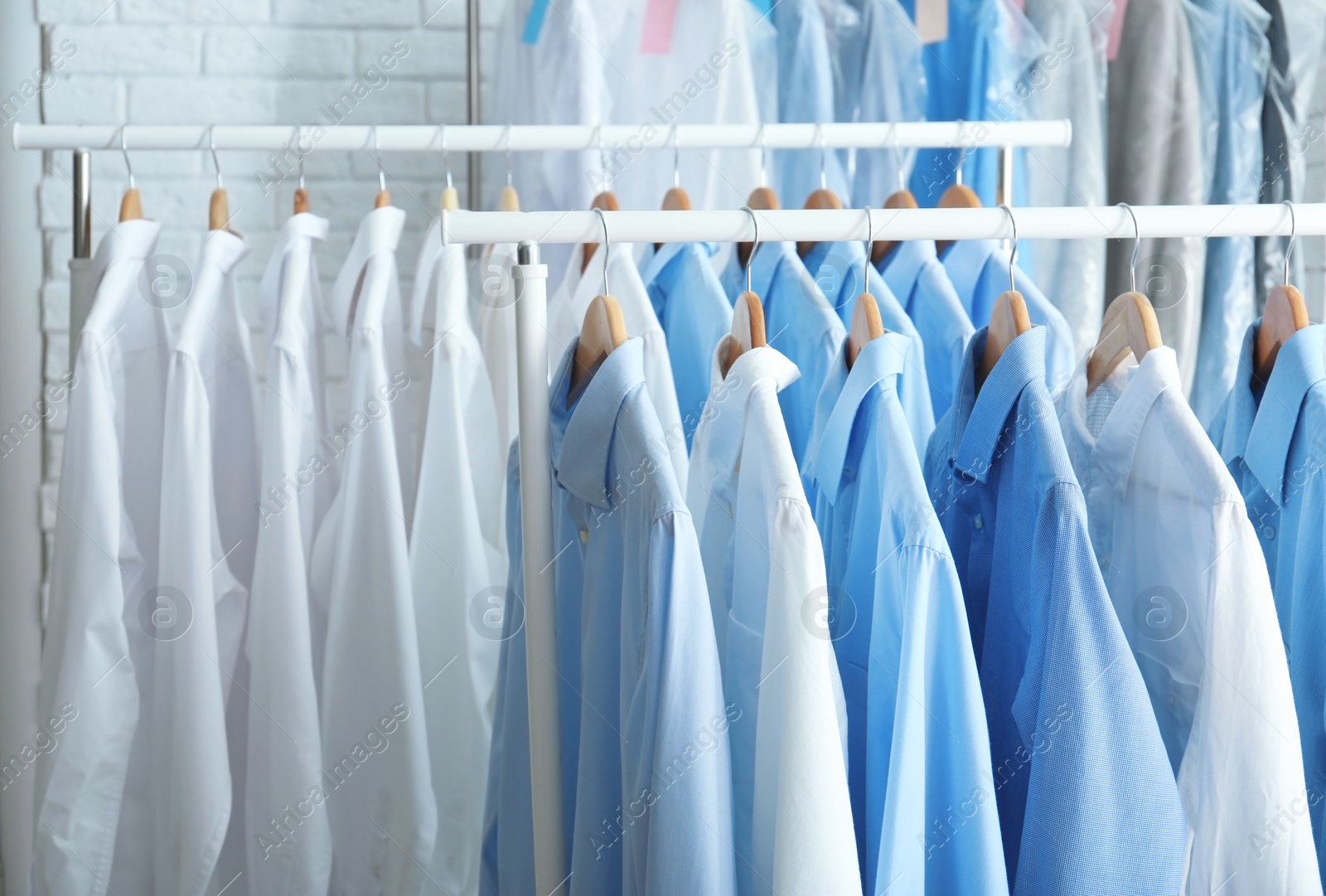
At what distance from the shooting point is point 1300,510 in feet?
2.57

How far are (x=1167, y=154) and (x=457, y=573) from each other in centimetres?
123

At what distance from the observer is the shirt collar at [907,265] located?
44.0 inches

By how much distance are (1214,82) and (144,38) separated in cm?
172

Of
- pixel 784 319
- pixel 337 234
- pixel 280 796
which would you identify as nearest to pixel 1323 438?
pixel 784 319

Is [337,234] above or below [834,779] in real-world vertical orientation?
above

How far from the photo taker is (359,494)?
1.09 meters

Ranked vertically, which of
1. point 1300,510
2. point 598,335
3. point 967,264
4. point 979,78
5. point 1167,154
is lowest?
point 1300,510

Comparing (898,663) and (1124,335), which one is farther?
(1124,335)

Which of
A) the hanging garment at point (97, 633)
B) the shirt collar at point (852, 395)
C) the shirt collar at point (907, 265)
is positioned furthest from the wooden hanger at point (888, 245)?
the hanging garment at point (97, 633)

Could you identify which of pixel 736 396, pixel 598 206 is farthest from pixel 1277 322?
pixel 598 206

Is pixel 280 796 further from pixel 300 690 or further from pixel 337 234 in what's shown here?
pixel 337 234

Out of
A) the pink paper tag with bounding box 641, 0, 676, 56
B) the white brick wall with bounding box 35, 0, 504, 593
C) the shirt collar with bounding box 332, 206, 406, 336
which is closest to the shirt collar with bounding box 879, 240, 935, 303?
the shirt collar with bounding box 332, 206, 406, 336

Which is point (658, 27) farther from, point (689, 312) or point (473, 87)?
point (689, 312)

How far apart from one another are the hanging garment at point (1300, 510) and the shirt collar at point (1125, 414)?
77 millimetres
